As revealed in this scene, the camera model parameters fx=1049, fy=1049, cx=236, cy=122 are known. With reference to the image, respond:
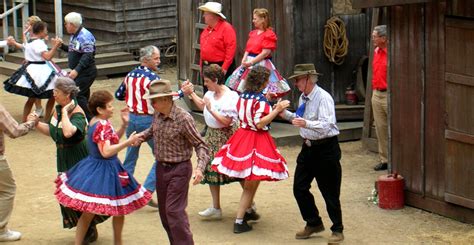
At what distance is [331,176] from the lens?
10008mm

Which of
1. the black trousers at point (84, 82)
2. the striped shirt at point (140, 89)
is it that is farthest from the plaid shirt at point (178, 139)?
the black trousers at point (84, 82)

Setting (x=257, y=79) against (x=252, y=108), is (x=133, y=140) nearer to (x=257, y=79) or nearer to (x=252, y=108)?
(x=252, y=108)

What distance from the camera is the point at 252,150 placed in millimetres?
10344

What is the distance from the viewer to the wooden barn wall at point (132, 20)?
70.0 ft

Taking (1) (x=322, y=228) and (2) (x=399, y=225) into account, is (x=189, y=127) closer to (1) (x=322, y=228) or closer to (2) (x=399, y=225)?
(1) (x=322, y=228)

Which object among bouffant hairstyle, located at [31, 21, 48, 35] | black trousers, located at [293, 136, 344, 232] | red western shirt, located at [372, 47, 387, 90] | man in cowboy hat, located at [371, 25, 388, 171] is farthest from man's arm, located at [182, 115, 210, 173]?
bouffant hairstyle, located at [31, 21, 48, 35]

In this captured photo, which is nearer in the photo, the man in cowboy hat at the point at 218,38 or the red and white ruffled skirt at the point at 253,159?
the red and white ruffled skirt at the point at 253,159

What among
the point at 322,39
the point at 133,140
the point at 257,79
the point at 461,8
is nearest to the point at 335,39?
the point at 322,39

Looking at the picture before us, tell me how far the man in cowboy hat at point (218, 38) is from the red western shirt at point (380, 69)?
203 cm

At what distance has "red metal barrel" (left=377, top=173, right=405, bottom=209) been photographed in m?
11.4

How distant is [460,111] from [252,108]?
216cm

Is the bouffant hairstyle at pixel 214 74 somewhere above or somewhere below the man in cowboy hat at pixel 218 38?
below

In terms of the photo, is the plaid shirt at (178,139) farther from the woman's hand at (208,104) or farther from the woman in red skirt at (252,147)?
the woman's hand at (208,104)

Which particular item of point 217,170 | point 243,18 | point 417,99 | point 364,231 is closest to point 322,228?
point 364,231
